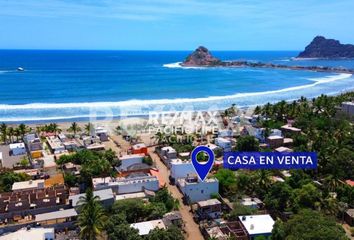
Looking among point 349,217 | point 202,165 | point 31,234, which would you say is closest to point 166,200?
point 202,165

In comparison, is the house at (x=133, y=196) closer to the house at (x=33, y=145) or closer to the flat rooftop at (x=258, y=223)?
the flat rooftop at (x=258, y=223)

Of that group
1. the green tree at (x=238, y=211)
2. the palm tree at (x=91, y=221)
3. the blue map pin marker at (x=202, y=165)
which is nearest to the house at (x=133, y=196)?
the blue map pin marker at (x=202, y=165)

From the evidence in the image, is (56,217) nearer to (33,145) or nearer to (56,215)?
(56,215)

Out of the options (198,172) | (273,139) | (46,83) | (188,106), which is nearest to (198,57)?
(46,83)

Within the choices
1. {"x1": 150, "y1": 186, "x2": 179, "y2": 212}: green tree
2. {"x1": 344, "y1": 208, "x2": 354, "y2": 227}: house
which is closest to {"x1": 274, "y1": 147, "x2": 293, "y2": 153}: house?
{"x1": 344, "y1": 208, "x2": 354, "y2": 227}: house

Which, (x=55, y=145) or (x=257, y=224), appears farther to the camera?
(x=55, y=145)

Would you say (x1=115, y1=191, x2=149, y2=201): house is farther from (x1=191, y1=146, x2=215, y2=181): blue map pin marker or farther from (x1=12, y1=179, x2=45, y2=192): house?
(x1=12, y1=179, x2=45, y2=192): house
